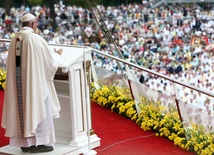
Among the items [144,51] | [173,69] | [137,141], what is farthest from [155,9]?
[137,141]

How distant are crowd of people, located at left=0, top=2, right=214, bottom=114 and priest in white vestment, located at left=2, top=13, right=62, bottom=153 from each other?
14845mm

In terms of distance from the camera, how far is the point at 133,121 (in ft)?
21.7

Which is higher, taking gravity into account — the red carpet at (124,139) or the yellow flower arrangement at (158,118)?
the yellow flower arrangement at (158,118)

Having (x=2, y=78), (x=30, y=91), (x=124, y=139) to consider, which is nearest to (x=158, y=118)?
(x=124, y=139)

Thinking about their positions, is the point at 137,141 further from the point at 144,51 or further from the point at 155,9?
the point at 155,9

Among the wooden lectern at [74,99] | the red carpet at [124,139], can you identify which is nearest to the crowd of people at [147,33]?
the red carpet at [124,139]

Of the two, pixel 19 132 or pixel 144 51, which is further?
pixel 144 51

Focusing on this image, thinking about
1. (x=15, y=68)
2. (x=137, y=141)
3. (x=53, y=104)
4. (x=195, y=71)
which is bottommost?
(x=195, y=71)

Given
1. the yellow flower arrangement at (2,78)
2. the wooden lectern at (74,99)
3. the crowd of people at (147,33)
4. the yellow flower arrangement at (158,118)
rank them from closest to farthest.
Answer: the wooden lectern at (74,99) < the yellow flower arrangement at (158,118) < the yellow flower arrangement at (2,78) < the crowd of people at (147,33)

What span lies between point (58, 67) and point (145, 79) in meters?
13.1

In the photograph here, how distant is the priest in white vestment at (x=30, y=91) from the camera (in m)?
4.99

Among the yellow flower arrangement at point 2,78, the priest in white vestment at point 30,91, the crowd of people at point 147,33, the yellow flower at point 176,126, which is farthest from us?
the crowd of people at point 147,33

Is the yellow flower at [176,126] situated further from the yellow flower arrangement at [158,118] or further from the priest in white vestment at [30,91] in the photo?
the priest in white vestment at [30,91]

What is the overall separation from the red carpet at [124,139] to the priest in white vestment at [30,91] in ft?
2.26
